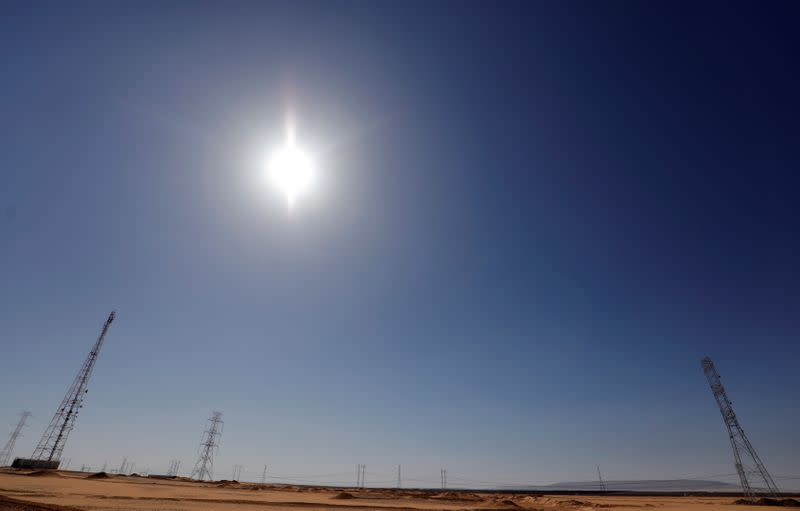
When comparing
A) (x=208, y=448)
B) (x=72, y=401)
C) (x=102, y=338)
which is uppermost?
(x=102, y=338)

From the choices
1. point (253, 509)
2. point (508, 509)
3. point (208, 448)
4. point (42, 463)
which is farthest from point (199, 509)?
point (208, 448)

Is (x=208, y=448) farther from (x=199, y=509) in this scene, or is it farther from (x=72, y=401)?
(x=199, y=509)

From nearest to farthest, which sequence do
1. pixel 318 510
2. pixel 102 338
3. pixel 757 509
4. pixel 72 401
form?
pixel 318 510, pixel 757 509, pixel 72 401, pixel 102 338

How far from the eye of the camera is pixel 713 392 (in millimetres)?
78125

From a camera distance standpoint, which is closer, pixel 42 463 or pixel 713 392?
pixel 713 392

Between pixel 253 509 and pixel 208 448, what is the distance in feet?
416

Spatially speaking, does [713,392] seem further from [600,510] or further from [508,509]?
[508,509]

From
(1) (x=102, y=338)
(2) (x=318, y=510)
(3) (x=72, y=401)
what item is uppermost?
(1) (x=102, y=338)

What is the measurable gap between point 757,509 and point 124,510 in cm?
7508

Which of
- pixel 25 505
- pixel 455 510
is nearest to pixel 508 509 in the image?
pixel 455 510

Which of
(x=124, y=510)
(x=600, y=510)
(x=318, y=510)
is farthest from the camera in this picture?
(x=600, y=510)

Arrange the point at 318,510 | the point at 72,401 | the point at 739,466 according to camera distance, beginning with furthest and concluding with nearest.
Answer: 1. the point at 72,401
2. the point at 739,466
3. the point at 318,510

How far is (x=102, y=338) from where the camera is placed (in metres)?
119

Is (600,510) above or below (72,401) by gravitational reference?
below
